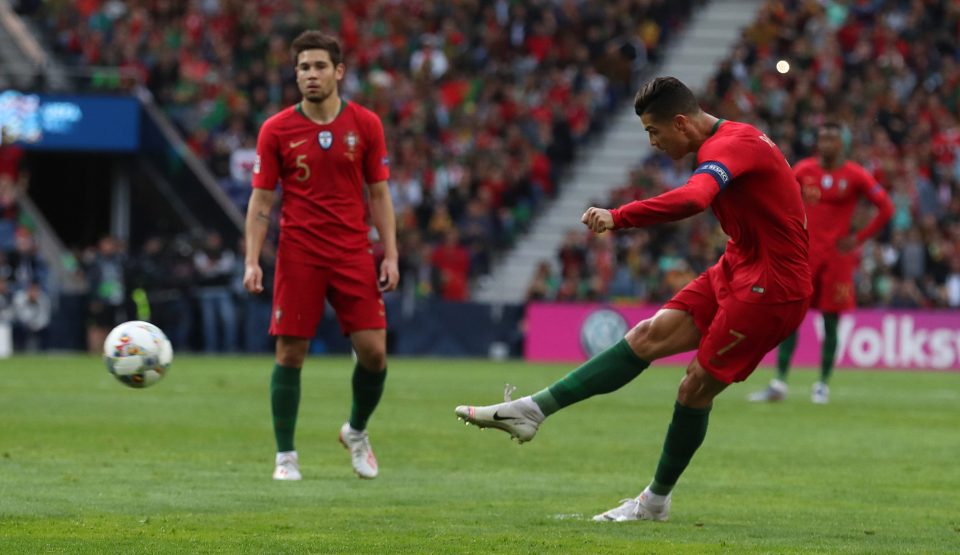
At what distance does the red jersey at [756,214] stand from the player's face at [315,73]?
276 cm

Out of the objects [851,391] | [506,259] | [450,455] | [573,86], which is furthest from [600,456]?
[573,86]

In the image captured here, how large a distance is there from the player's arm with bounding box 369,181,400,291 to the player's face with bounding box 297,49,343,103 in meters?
0.70

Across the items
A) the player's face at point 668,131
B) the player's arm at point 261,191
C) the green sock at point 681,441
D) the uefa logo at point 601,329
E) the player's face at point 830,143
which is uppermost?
the player's face at point 668,131

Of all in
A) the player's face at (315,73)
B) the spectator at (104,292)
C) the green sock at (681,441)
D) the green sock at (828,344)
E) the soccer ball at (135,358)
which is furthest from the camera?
the spectator at (104,292)

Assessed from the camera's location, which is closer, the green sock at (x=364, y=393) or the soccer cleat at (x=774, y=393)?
the green sock at (x=364, y=393)

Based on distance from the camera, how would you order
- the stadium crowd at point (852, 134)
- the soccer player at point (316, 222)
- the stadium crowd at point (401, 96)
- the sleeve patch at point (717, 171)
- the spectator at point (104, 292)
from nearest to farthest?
the sleeve patch at point (717, 171) → the soccer player at point (316, 222) → the spectator at point (104, 292) → the stadium crowd at point (852, 134) → the stadium crowd at point (401, 96)

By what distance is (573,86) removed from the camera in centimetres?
3397

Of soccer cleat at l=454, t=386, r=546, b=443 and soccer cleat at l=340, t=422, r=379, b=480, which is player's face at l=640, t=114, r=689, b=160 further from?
soccer cleat at l=340, t=422, r=379, b=480

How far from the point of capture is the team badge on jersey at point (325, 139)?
10.1 metres

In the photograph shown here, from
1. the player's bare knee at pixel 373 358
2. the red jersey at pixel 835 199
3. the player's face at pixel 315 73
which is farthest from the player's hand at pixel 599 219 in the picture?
the red jersey at pixel 835 199

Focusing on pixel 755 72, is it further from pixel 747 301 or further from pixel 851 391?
pixel 747 301

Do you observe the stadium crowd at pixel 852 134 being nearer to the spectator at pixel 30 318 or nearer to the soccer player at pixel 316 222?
the spectator at pixel 30 318

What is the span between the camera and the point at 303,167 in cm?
1015

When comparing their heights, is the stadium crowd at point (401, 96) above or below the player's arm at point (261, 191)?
below
